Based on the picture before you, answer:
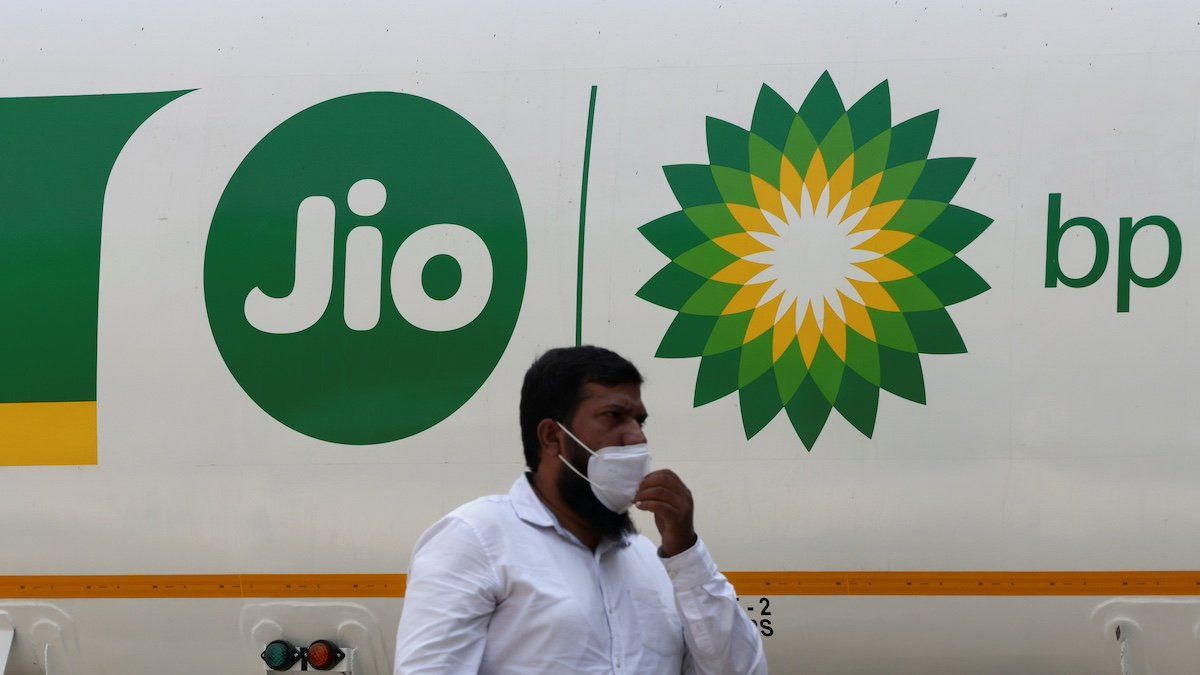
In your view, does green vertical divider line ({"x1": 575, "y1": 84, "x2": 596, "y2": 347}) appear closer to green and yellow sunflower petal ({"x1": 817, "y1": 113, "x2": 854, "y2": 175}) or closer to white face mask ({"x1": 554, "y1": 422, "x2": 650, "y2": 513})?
green and yellow sunflower petal ({"x1": 817, "y1": 113, "x2": 854, "y2": 175})

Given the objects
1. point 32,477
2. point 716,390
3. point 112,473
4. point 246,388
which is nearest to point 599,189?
point 716,390

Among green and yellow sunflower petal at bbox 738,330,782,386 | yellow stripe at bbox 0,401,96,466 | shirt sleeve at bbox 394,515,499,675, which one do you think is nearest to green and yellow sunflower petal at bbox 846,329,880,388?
green and yellow sunflower petal at bbox 738,330,782,386

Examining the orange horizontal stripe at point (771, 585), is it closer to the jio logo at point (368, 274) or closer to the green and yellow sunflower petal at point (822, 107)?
the jio logo at point (368, 274)

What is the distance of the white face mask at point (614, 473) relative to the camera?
216 cm

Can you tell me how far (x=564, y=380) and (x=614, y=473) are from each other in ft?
0.64

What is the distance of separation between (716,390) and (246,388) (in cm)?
145

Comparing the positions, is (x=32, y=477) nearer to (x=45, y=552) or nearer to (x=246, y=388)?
(x=45, y=552)

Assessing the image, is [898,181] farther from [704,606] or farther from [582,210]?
[704,606]

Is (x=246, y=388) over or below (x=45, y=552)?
over

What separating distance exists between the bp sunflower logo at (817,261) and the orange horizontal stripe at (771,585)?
1.40 ft

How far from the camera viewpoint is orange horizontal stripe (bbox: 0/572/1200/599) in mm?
3510

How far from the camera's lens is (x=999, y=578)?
353cm

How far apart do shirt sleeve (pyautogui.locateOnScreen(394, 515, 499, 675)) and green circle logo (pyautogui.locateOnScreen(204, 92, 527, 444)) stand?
5.45ft

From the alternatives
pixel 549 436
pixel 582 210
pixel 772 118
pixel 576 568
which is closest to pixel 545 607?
pixel 576 568
